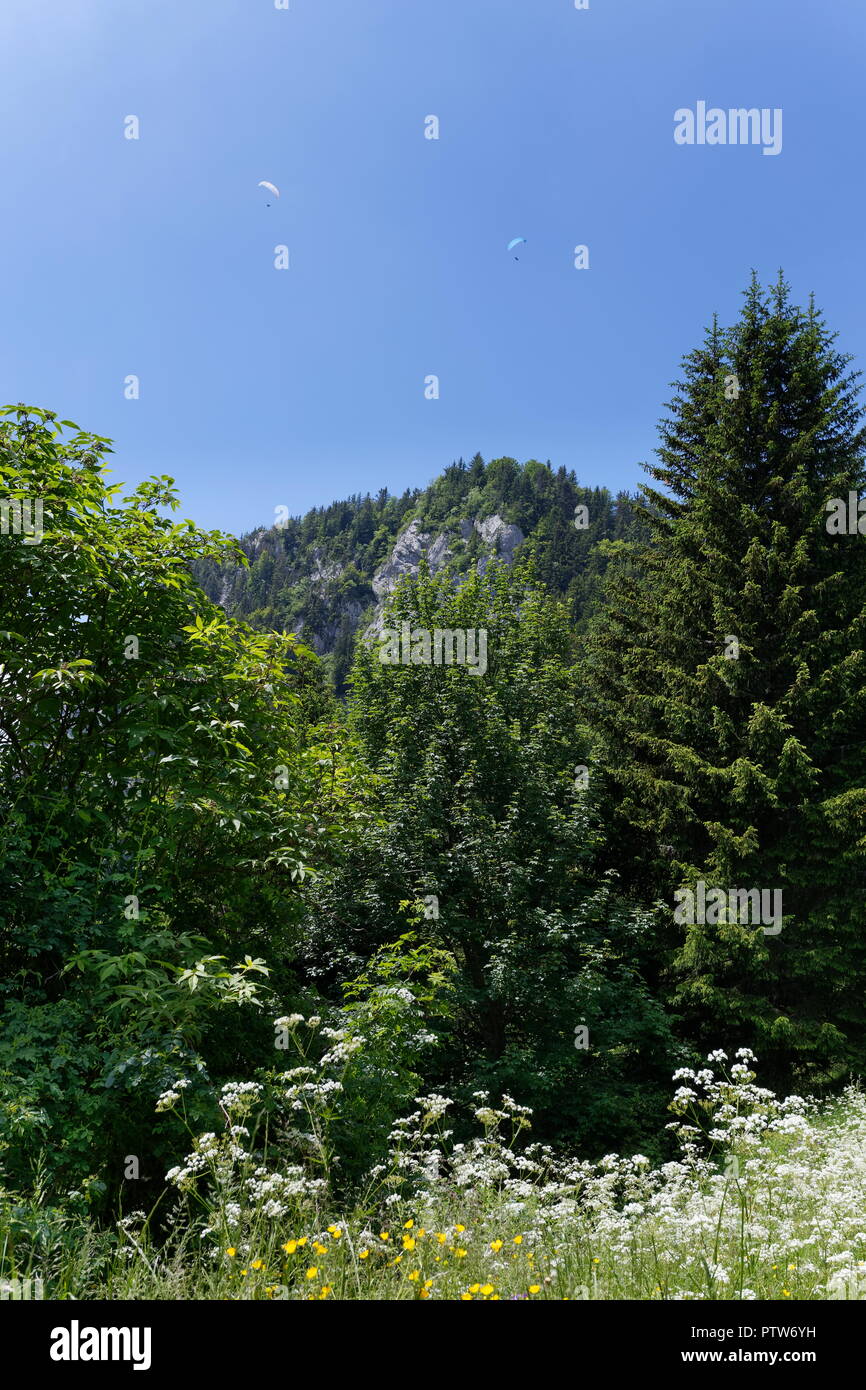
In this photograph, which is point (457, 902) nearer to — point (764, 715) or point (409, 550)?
point (764, 715)

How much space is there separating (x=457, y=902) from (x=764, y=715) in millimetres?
6170

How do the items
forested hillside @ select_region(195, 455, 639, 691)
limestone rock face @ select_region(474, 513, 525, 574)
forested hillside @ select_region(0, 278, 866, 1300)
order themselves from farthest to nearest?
limestone rock face @ select_region(474, 513, 525, 574) < forested hillside @ select_region(195, 455, 639, 691) < forested hillside @ select_region(0, 278, 866, 1300)

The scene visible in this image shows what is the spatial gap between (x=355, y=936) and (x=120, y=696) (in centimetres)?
863

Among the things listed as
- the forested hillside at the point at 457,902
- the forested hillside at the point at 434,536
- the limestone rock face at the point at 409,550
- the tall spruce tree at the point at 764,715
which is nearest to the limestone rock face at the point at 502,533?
the forested hillside at the point at 434,536

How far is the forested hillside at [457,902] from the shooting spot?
12.8 feet

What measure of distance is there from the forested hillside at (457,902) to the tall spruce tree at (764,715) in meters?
0.09

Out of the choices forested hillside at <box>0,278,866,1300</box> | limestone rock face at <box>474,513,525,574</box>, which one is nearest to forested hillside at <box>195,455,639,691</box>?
limestone rock face at <box>474,513,525,574</box>

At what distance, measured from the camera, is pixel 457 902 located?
1305 centimetres

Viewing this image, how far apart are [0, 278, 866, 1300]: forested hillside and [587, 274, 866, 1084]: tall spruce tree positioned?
86 millimetres

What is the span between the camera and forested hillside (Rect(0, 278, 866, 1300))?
391cm

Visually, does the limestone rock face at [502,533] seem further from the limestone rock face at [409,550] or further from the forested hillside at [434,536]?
the limestone rock face at [409,550]

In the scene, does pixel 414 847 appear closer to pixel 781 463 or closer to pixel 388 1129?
pixel 388 1129

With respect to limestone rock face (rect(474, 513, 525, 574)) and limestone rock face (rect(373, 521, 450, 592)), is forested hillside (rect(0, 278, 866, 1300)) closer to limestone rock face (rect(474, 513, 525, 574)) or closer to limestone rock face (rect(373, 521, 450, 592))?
limestone rock face (rect(474, 513, 525, 574))

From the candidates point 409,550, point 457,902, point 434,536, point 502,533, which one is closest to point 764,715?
point 457,902
